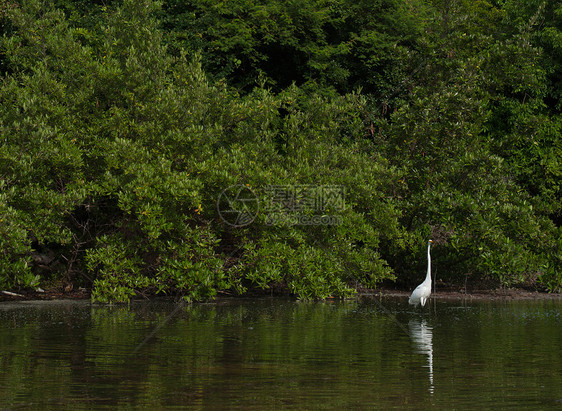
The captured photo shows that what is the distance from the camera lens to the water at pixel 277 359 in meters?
8.13

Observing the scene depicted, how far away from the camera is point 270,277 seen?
2058 centimetres

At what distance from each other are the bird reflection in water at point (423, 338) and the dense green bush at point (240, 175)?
543cm

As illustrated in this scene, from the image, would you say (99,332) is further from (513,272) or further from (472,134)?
(472,134)

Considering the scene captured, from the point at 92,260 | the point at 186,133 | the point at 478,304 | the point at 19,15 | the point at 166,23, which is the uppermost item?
the point at 166,23

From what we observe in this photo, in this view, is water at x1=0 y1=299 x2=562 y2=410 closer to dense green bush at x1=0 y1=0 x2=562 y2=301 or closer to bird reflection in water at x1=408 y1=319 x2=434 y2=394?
bird reflection in water at x1=408 y1=319 x2=434 y2=394

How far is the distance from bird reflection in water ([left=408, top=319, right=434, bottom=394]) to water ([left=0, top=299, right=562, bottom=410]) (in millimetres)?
18

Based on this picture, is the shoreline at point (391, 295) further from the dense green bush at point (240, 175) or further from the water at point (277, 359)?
the water at point (277, 359)

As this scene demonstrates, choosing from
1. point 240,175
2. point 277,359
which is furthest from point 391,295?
point 277,359

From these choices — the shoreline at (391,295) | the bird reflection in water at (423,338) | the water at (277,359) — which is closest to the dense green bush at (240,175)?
the shoreline at (391,295)

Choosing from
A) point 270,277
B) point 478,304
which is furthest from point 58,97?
point 478,304

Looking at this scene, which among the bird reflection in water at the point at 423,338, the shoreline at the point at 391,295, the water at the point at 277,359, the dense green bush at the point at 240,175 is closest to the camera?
the water at the point at 277,359

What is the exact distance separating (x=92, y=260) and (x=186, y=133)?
4.27 meters

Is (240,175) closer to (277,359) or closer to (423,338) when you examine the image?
(423,338)

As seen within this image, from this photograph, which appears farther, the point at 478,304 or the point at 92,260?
the point at 478,304
